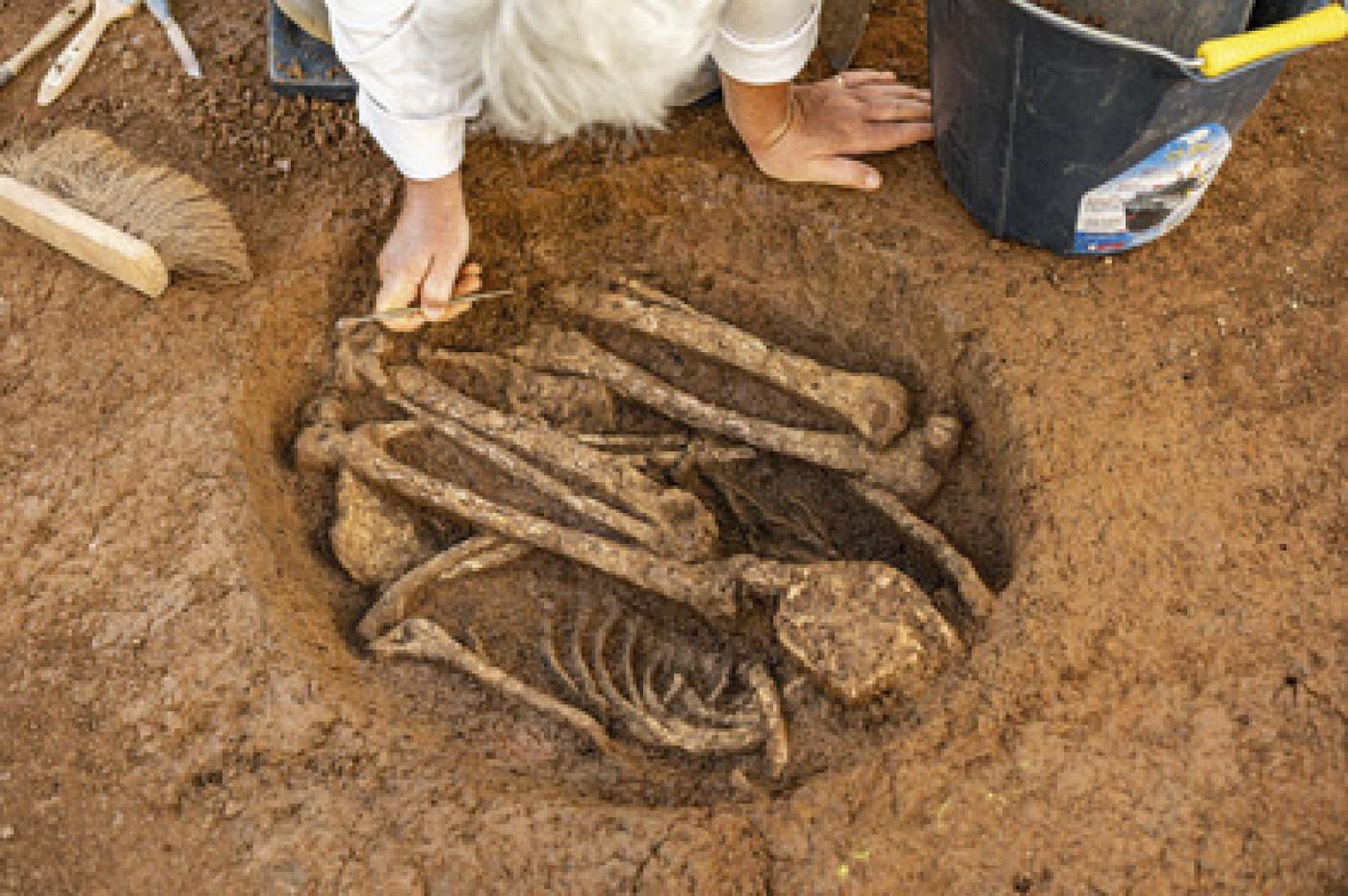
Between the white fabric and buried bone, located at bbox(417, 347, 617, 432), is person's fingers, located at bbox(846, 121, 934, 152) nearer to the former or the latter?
the white fabric

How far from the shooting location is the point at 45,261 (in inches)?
109

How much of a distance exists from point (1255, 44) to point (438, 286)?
1494mm

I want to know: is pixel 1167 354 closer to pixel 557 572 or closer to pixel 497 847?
pixel 557 572

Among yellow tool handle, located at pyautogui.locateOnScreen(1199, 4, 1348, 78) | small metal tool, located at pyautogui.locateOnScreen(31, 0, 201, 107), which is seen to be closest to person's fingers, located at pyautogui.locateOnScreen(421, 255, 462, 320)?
small metal tool, located at pyautogui.locateOnScreen(31, 0, 201, 107)

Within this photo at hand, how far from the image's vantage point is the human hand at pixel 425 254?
2688 mm

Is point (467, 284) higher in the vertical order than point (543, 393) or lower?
higher

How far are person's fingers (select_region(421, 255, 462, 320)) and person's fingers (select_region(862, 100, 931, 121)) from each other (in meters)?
0.91

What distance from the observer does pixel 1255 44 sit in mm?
2105

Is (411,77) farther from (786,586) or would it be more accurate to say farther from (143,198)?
(786,586)

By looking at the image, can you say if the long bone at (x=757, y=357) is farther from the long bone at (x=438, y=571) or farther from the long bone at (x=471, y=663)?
the long bone at (x=471, y=663)

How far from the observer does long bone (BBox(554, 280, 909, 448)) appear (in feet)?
8.43

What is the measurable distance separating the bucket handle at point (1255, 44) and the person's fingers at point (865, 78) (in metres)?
0.89

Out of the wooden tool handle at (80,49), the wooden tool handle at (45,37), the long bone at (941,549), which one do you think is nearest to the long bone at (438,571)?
the long bone at (941,549)

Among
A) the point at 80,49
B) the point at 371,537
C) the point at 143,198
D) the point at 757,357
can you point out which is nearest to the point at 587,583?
the point at 371,537
